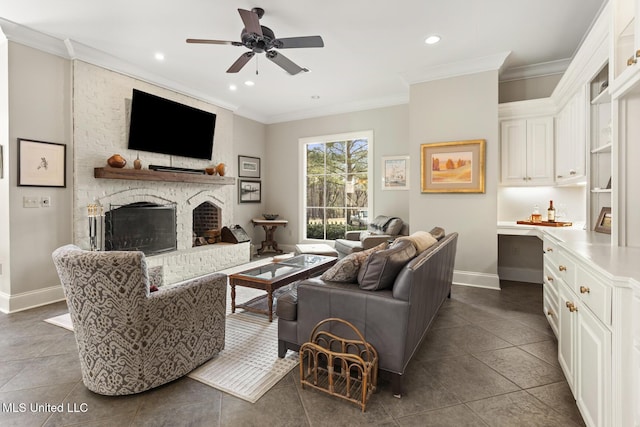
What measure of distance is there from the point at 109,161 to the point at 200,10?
227 centimetres

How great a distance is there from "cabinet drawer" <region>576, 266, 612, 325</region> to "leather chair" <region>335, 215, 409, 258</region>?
2617mm

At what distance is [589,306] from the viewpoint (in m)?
1.54

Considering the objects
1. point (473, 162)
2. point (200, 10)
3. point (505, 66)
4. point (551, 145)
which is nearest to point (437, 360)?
point (473, 162)

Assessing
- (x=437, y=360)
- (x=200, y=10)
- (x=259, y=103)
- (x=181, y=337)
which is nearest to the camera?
(x=181, y=337)

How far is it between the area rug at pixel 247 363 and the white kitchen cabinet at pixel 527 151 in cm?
371

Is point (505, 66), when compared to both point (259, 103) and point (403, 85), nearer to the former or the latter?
point (403, 85)

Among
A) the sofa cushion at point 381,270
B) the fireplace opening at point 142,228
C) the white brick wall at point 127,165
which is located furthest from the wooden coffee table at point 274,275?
the fireplace opening at point 142,228

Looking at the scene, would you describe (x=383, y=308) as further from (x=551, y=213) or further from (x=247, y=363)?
(x=551, y=213)

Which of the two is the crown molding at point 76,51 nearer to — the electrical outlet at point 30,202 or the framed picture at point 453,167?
the electrical outlet at point 30,202

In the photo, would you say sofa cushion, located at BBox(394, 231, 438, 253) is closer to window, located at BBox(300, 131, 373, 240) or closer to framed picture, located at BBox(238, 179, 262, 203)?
window, located at BBox(300, 131, 373, 240)

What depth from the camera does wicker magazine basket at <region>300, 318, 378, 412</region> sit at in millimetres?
1816

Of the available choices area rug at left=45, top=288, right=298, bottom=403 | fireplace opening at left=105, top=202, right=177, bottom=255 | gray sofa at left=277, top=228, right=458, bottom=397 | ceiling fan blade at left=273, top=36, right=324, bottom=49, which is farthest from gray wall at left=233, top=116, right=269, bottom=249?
gray sofa at left=277, top=228, right=458, bottom=397

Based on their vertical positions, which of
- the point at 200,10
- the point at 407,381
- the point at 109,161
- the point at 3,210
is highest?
the point at 200,10

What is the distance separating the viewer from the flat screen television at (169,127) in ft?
14.4
